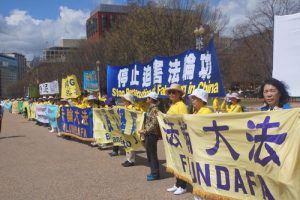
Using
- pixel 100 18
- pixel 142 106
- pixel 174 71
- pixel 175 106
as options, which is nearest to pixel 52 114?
pixel 142 106

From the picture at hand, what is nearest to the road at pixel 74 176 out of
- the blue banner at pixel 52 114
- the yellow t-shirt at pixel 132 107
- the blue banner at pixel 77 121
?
the blue banner at pixel 77 121

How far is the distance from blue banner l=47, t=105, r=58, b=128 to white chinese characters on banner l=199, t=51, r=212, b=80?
12.1 metres

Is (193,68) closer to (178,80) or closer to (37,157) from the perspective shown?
(178,80)

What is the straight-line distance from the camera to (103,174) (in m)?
8.99

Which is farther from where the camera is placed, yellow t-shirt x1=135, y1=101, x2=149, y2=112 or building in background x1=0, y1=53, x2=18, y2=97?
building in background x1=0, y1=53, x2=18, y2=97

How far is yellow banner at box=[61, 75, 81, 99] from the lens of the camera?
695 inches

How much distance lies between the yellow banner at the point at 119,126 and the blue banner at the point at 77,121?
1051 mm

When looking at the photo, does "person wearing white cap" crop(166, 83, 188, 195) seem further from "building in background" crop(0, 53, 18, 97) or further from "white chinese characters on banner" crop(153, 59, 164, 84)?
"building in background" crop(0, 53, 18, 97)

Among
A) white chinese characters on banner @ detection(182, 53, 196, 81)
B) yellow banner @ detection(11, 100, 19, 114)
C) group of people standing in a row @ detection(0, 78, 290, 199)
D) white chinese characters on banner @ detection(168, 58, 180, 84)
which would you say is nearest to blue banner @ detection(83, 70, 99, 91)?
group of people standing in a row @ detection(0, 78, 290, 199)

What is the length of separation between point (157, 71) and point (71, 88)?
347 inches

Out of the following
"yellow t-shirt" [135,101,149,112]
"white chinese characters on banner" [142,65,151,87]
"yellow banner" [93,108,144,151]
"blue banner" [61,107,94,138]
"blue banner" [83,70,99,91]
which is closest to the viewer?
"yellow banner" [93,108,144,151]

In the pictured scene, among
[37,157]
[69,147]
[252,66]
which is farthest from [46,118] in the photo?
[252,66]

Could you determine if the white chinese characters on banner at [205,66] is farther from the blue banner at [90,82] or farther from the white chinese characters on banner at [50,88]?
the white chinese characters on banner at [50,88]

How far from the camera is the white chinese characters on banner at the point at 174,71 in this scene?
8.85 m
